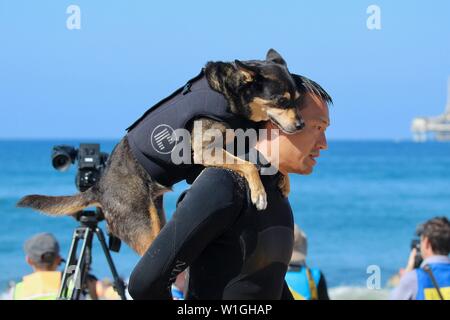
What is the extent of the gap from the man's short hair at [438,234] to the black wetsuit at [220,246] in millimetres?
3023

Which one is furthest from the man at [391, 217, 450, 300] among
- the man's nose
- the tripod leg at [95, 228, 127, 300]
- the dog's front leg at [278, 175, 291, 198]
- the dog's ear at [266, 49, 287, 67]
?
the man's nose

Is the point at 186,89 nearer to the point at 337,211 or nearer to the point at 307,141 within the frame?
the point at 307,141

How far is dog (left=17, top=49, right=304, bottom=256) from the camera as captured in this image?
130 inches

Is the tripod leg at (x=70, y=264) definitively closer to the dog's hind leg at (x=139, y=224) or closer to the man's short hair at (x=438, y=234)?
the dog's hind leg at (x=139, y=224)

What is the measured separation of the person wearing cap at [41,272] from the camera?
531 cm

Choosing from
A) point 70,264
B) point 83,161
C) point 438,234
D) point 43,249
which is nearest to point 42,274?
point 43,249

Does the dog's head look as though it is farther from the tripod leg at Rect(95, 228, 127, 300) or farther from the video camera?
the tripod leg at Rect(95, 228, 127, 300)

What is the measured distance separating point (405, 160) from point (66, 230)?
114 feet

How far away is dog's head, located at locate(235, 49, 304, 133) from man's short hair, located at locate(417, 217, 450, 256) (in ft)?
7.61

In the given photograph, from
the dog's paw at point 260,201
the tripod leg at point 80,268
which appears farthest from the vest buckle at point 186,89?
the tripod leg at point 80,268

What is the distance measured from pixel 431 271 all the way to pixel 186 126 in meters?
2.42
